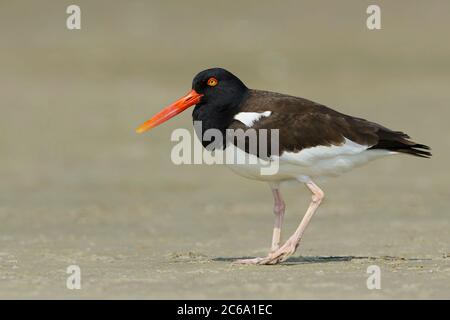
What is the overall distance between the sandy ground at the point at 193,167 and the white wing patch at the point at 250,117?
1320 mm

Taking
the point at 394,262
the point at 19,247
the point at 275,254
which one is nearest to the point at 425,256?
the point at 394,262

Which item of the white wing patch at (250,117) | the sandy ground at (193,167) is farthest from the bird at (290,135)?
the sandy ground at (193,167)

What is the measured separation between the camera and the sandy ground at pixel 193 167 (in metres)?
8.65

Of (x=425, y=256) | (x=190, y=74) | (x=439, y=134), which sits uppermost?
(x=190, y=74)

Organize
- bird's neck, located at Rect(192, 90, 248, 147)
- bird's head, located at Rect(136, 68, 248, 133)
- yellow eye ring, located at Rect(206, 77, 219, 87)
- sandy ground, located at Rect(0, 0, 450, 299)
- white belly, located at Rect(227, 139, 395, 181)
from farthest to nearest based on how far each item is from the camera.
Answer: yellow eye ring, located at Rect(206, 77, 219, 87), bird's head, located at Rect(136, 68, 248, 133), bird's neck, located at Rect(192, 90, 248, 147), white belly, located at Rect(227, 139, 395, 181), sandy ground, located at Rect(0, 0, 450, 299)

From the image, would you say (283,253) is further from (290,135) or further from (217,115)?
(217,115)

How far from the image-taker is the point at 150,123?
1012cm

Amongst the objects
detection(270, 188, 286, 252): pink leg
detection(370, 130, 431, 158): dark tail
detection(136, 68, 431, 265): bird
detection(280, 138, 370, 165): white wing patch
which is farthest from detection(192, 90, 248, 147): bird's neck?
detection(370, 130, 431, 158): dark tail

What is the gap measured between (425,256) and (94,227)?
16.3ft

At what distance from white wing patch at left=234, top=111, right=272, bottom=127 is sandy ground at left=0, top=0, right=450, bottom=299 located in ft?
4.33

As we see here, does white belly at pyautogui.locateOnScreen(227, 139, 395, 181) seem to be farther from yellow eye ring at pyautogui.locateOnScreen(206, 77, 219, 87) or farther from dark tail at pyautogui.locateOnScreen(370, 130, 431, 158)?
yellow eye ring at pyautogui.locateOnScreen(206, 77, 219, 87)

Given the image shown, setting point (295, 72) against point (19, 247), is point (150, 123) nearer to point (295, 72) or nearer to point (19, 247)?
point (19, 247)

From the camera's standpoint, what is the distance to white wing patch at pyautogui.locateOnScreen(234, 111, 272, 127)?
9.08 m

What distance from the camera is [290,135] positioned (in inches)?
359
